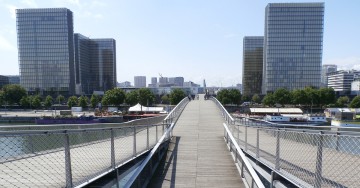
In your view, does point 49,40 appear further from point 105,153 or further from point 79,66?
point 105,153

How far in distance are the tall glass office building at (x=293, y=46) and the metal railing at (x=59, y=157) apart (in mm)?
94177

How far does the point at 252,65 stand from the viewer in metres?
110

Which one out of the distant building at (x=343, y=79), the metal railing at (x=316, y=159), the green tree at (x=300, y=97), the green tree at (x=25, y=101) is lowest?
the green tree at (x=25, y=101)

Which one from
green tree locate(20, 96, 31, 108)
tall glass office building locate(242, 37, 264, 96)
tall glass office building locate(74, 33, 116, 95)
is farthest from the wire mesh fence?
tall glass office building locate(74, 33, 116, 95)

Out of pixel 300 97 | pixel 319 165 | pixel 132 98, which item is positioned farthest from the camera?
pixel 132 98

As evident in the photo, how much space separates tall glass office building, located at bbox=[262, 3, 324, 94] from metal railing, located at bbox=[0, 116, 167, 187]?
309ft

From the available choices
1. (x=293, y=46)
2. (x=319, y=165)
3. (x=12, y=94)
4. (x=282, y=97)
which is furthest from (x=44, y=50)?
(x=319, y=165)

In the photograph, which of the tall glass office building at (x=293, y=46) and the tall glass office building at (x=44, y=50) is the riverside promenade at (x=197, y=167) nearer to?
the tall glass office building at (x=293, y=46)

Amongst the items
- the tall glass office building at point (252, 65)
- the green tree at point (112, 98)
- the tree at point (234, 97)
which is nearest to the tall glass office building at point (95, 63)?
the green tree at point (112, 98)

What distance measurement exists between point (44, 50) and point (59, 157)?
107 m

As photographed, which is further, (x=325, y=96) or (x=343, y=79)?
(x=343, y=79)

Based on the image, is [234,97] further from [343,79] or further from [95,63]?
[343,79]

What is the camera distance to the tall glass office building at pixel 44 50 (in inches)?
3654

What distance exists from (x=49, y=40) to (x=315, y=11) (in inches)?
4526
